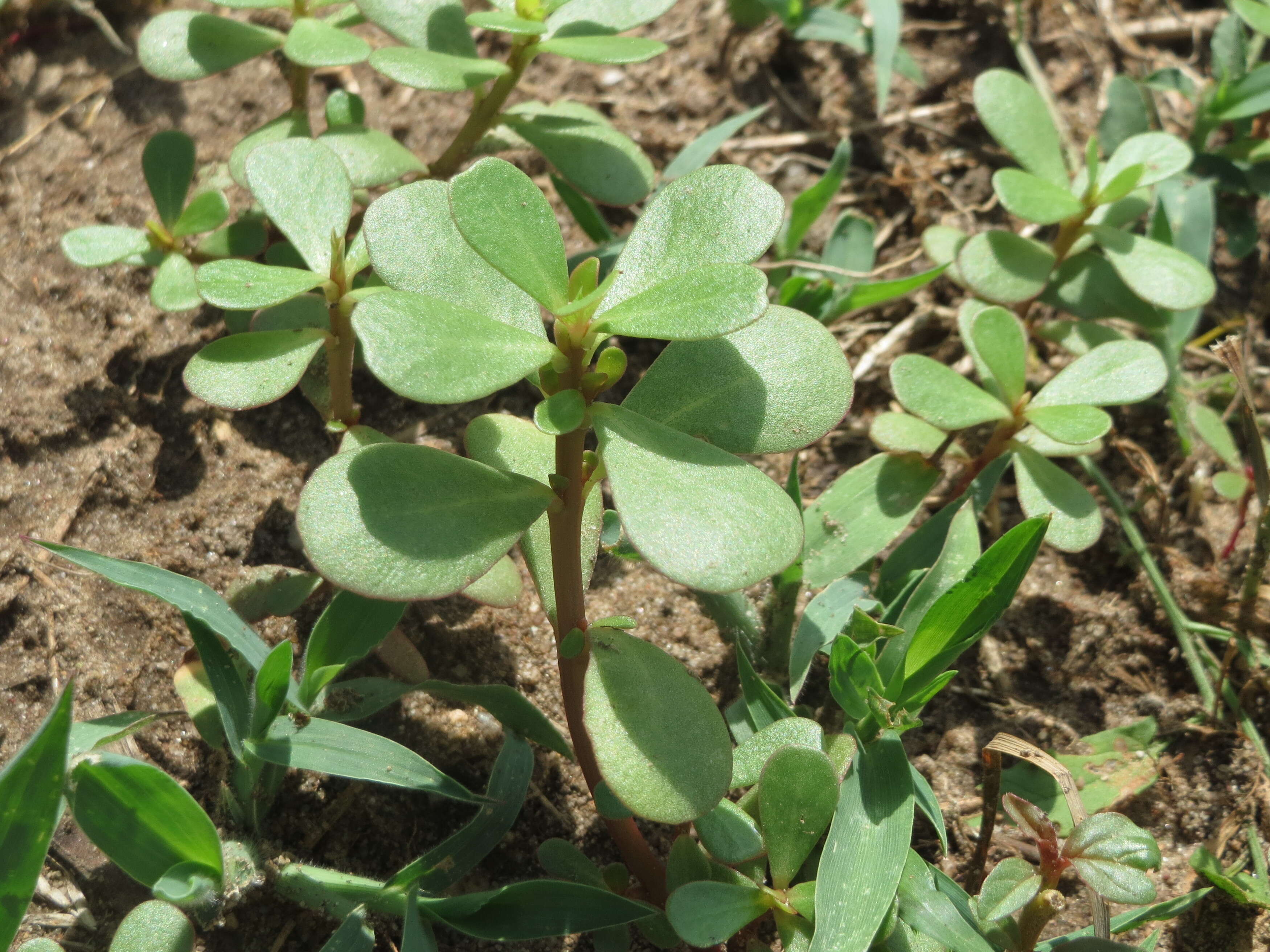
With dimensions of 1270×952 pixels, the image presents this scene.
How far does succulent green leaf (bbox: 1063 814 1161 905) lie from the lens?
1.32 metres

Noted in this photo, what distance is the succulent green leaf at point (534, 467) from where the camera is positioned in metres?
1.44

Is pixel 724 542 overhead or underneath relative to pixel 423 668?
overhead

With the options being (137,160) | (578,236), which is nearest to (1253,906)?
(578,236)

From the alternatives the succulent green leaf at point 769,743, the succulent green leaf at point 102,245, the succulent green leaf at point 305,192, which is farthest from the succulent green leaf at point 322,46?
the succulent green leaf at point 769,743

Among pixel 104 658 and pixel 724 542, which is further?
pixel 104 658

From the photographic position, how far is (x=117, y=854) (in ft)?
4.42

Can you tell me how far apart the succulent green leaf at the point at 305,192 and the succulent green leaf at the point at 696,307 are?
694mm

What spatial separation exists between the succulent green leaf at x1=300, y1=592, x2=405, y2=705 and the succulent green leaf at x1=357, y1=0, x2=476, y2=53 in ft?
3.11

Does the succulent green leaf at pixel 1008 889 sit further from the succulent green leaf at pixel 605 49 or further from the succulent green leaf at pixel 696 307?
the succulent green leaf at pixel 605 49

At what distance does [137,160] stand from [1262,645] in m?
2.59

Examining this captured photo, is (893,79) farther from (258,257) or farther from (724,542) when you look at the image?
(724,542)

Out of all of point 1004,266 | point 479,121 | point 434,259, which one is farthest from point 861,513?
point 479,121

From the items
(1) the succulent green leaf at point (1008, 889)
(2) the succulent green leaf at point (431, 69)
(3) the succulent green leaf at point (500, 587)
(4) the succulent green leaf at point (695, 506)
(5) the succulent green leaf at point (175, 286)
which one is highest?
(2) the succulent green leaf at point (431, 69)

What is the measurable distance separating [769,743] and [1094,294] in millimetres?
1306
